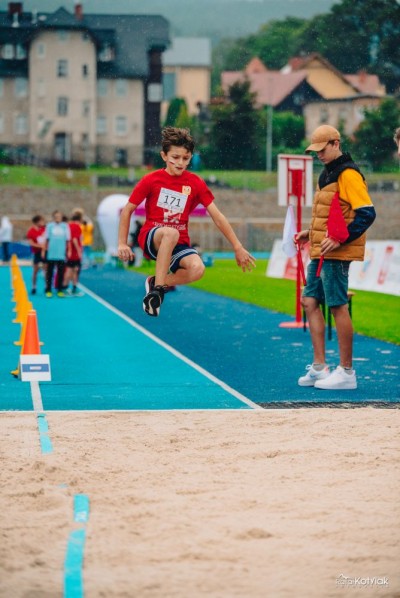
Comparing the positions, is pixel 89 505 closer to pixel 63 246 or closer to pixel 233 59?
pixel 63 246

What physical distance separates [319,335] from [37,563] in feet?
19.9

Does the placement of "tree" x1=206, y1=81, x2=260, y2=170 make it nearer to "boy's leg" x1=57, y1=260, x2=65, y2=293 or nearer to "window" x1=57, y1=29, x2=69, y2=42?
"window" x1=57, y1=29, x2=69, y2=42

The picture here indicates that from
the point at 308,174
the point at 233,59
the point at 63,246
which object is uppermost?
the point at 233,59

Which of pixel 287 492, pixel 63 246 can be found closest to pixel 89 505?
pixel 287 492

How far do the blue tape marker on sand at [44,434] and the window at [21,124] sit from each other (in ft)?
296

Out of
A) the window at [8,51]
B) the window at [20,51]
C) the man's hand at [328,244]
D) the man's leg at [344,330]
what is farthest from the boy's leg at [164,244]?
the window at [20,51]

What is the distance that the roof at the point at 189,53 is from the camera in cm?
12738

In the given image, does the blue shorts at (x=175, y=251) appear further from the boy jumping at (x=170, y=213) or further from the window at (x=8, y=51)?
the window at (x=8, y=51)

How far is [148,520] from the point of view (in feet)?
18.5

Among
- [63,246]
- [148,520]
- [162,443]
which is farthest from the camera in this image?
[63,246]

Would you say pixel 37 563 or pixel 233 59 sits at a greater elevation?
pixel 233 59

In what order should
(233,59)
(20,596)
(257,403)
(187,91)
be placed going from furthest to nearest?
1. (233,59)
2. (187,91)
3. (257,403)
4. (20,596)

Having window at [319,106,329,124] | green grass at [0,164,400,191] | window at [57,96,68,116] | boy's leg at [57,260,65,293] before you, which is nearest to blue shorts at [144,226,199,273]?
boy's leg at [57,260,65,293]

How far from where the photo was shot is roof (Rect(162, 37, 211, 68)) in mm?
127375
